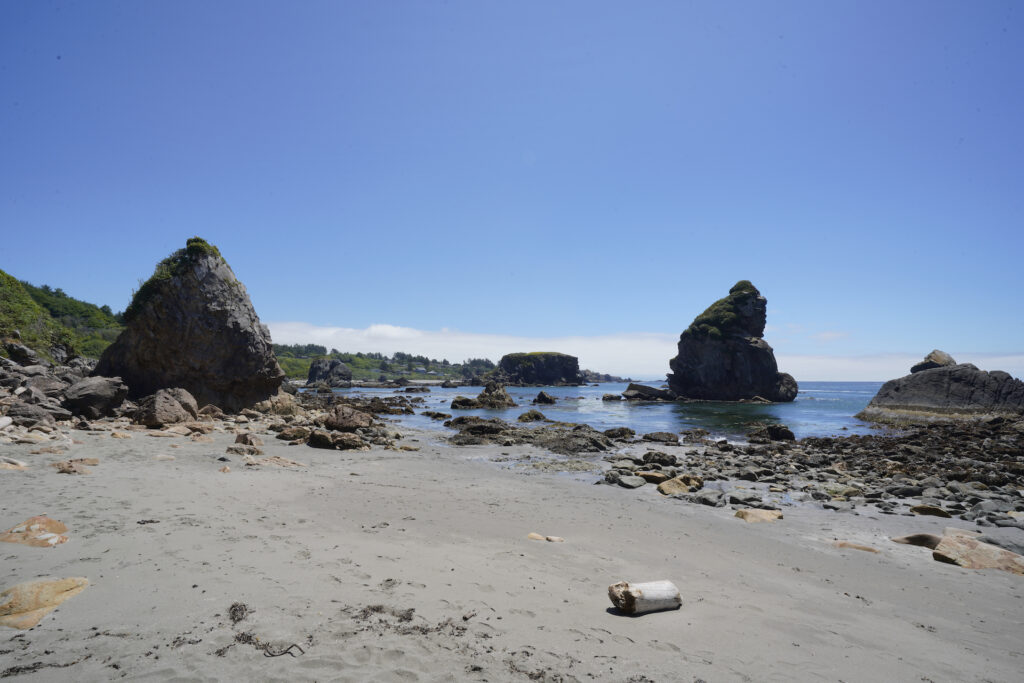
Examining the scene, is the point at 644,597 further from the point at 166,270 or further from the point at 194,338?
the point at 166,270

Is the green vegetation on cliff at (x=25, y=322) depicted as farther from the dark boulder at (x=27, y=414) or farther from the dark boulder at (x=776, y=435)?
the dark boulder at (x=776, y=435)

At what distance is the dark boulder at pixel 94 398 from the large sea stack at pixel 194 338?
5881 millimetres

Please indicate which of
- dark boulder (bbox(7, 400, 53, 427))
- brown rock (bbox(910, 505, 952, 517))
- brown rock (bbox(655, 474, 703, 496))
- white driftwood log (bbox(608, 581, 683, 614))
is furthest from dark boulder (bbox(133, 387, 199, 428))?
brown rock (bbox(910, 505, 952, 517))

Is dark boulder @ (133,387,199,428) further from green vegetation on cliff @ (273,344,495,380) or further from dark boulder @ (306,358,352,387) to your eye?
green vegetation on cliff @ (273,344,495,380)

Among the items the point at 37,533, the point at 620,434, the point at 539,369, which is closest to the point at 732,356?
the point at 620,434

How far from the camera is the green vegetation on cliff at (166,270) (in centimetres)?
2454

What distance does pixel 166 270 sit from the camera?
25.3 meters

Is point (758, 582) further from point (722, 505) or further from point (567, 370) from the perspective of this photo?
point (567, 370)

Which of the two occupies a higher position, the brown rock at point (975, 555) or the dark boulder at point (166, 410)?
the dark boulder at point (166, 410)

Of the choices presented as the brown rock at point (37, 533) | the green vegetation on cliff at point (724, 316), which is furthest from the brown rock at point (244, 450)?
the green vegetation on cliff at point (724, 316)

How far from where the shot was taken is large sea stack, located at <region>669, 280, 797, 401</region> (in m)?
77.8

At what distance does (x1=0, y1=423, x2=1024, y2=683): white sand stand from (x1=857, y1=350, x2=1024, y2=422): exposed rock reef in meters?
39.5

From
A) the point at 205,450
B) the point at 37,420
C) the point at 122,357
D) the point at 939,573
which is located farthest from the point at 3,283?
the point at 939,573

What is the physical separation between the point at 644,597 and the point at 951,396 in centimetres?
4935
